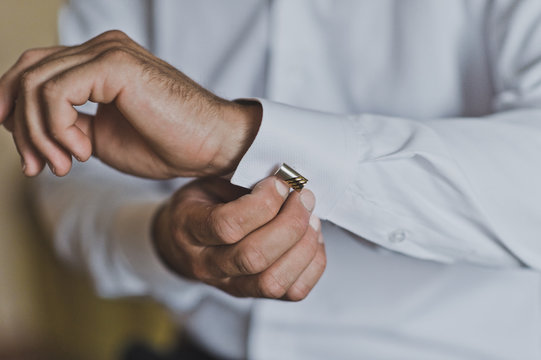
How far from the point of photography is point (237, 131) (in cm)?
51

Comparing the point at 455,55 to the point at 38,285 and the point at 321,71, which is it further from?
the point at 38,285

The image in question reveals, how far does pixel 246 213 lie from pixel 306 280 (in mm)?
107

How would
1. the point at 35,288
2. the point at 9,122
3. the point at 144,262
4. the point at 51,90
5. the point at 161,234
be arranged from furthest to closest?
the point at 35,288, the point at 144,262, the point at 161,234, the point at 9,122, the point at 51,90

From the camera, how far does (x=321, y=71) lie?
823 millimetres

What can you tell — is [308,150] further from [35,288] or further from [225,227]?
[35,288]

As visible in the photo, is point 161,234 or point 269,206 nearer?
point 269,206

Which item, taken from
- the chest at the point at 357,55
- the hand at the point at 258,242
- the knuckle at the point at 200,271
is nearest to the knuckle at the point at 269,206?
the hand at the point at 258,242

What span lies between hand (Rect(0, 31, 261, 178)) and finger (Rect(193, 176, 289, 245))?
0.17ft

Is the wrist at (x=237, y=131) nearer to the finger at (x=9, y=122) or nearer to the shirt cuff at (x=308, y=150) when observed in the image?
the shirt cuff at (x=308, y=150)

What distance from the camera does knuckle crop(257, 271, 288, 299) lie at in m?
0.50

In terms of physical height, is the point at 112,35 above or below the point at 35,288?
above

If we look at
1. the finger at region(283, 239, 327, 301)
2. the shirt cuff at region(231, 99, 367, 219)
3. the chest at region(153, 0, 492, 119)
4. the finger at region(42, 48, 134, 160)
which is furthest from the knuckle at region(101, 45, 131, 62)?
the chest at region(153, 0, 492, 119)

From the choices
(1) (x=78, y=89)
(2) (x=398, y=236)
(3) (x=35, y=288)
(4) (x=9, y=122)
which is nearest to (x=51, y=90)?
(1) (x=78, y=89)

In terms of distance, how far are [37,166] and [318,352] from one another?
1.62 ft
